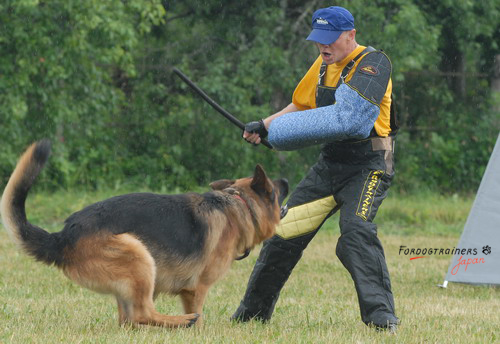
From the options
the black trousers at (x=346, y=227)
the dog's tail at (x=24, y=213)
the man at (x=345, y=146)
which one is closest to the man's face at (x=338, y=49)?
the man at (x=345, y=146)

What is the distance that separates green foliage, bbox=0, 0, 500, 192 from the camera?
12.6m

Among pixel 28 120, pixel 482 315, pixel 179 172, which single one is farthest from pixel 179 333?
pixel 179 172

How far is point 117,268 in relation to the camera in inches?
185

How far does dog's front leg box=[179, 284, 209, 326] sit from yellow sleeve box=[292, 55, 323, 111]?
1.40 m

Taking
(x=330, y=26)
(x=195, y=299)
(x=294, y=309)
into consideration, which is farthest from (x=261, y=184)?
(x=294, y=309)

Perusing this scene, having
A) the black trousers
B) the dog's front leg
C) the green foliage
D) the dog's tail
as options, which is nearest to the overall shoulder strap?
the black trousers

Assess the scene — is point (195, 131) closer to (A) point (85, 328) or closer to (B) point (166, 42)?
(B) point (166, 42)

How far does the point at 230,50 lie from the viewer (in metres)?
15.9

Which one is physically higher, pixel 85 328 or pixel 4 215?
pixel 4 215

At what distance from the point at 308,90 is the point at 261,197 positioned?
786mm

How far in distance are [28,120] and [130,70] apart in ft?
6.01

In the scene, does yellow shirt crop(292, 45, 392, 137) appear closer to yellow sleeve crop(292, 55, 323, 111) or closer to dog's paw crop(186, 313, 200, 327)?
yellow sleeve crop(292, 55, 323, 111)

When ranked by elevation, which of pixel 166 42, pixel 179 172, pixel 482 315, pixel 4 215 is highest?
pixel 4 215

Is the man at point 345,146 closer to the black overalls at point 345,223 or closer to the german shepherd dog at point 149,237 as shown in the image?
the black overalls at point 345,223
